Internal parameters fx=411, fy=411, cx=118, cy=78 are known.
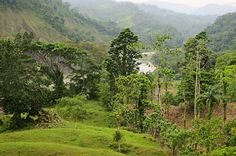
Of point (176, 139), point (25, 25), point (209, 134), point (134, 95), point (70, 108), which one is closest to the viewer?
point (209, 134)

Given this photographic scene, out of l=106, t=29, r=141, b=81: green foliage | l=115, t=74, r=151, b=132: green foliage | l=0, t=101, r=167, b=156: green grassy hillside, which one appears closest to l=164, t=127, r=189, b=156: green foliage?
l=0, t=101, r=167, b=156: green grassy hillside

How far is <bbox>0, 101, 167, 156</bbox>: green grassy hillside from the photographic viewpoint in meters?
39.8

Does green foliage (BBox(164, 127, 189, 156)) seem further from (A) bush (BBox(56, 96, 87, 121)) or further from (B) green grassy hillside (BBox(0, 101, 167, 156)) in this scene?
(A) bush (BBox(56, 96, 87, 121))

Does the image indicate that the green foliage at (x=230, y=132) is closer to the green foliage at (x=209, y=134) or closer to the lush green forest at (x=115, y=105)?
the lush green forest at (x=115, y=105)

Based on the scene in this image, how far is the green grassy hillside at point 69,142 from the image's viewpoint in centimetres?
3975

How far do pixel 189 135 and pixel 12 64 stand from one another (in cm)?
2255

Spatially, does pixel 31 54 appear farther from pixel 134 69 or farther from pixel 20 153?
pixel 20 153

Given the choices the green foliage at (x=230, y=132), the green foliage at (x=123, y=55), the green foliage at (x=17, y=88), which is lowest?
the green foliage at (x=230, y=132)

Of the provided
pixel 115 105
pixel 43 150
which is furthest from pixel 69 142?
pixel 115 105

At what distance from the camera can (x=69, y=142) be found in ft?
148

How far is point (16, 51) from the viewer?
51.2 metres

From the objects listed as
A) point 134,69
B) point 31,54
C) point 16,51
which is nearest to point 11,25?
point 31,54

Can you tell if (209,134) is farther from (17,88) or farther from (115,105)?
(17,88)

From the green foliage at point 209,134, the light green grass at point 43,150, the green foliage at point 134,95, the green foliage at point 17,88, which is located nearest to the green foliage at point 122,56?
the green foliage at point 134,95
